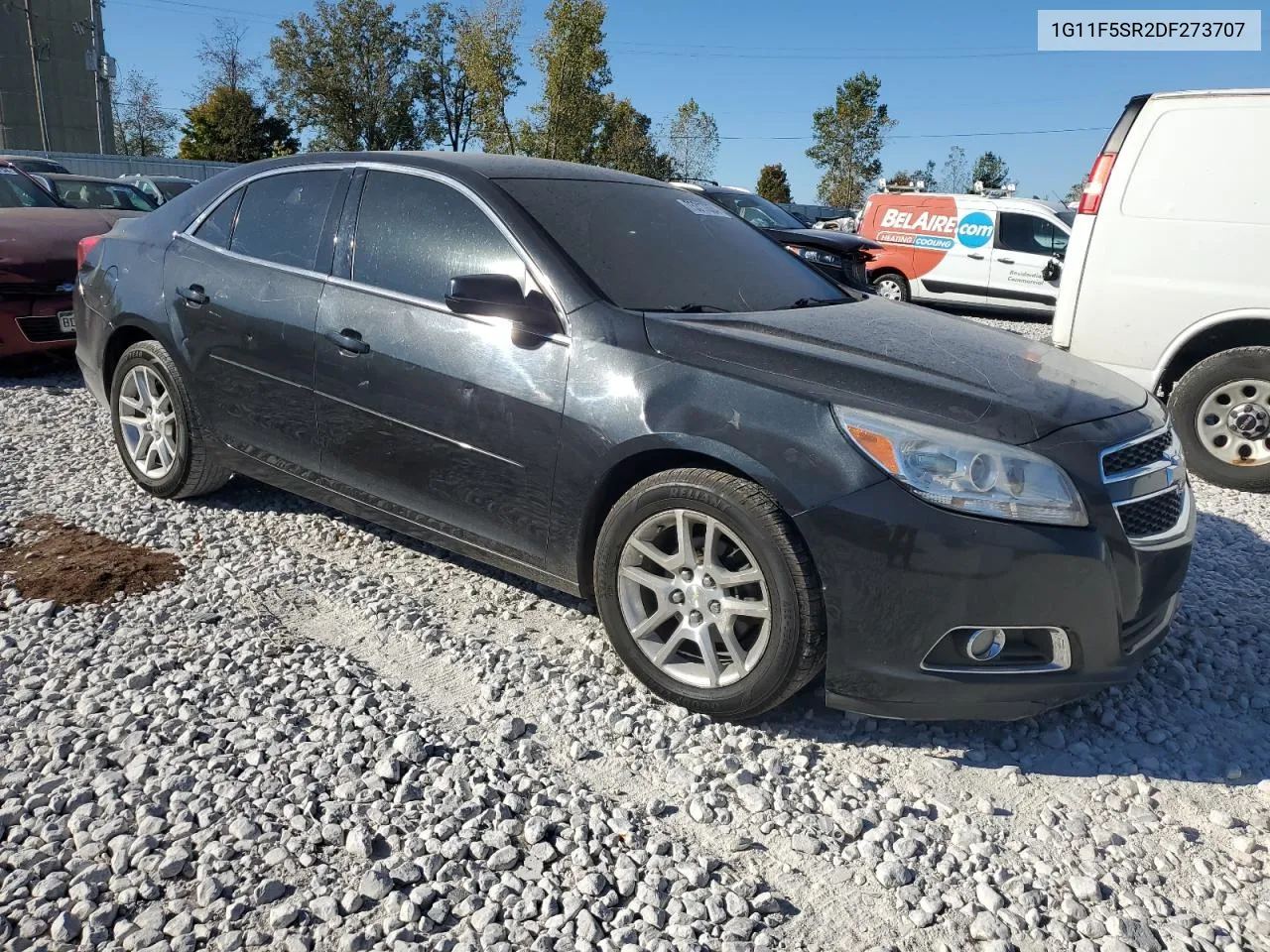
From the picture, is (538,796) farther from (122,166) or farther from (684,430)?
(122,166)

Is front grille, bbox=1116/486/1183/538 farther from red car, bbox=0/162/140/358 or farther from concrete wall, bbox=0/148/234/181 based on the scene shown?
concrete wall, bbox=0/148/234/181

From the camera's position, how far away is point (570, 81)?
1364 inches

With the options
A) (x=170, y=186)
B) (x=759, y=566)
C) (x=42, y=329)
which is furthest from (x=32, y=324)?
(x=170, y=186)

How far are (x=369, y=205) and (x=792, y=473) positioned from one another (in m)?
2.10

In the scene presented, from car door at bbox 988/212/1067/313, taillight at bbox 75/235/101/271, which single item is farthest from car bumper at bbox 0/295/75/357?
car door at bbox 988/212/1067/313

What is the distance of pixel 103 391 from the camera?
16.1ft

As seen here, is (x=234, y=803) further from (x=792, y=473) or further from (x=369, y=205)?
(x=369, y=205)

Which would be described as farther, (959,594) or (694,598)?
(694,598)

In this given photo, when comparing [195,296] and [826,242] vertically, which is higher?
[826,242]

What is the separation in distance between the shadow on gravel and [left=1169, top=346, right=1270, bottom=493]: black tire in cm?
198

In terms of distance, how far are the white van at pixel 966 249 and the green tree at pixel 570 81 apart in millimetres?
21992

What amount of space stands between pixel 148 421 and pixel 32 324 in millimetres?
3033

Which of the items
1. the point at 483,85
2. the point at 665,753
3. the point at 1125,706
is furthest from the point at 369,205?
the point at 483,85

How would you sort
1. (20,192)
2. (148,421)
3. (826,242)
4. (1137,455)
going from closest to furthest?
(1137,455) → (148,421) → (20,192) → (826,242)
